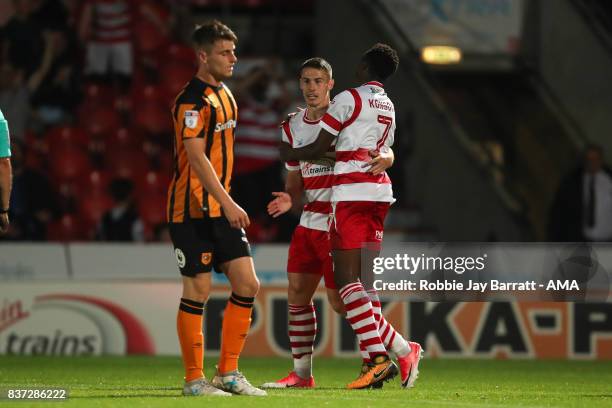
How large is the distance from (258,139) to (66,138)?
2.26 m

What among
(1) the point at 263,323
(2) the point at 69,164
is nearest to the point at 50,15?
(2) the point at 69,164

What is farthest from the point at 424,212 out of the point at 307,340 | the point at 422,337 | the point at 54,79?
the point at 307,340

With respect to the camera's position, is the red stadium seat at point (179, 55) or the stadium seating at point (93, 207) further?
the red stadium seat at point (179, 55)

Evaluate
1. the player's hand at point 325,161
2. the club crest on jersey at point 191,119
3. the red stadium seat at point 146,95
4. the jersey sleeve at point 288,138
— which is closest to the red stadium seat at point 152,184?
the red stadium seat at point 146,95

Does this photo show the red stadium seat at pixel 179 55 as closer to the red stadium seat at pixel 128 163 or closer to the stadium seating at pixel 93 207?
the red stadium seat at pixel 128 163

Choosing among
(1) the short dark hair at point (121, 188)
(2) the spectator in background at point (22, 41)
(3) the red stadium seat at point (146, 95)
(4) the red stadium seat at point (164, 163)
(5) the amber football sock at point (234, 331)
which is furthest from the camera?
(3) the red stadium seat at point (146, 95)

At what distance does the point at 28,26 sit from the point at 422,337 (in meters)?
6.90

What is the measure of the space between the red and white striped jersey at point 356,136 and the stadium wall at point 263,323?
15.0 ft

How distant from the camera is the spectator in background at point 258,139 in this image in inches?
661

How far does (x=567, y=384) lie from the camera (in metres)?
10.2

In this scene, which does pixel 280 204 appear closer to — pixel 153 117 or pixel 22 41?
pixel 153 117

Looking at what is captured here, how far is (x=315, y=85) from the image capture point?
8852 mm

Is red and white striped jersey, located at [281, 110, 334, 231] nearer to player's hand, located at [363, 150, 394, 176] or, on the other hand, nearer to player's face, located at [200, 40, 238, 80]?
player's hand, located at [363, 150, 394, 176]

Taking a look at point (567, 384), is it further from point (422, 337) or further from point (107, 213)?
point (107, 213)
